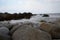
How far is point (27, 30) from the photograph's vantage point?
2137 mm

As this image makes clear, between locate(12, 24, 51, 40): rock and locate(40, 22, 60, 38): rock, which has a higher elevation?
locate(12, 24, 51, 40): rock

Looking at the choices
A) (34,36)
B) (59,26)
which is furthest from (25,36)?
(59,26)

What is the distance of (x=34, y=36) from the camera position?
1.99m

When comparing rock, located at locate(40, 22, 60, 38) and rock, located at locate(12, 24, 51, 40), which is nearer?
rock, located at locate(12, 24, 51, 40)

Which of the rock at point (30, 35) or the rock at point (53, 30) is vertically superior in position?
the rock at point (30, 35)

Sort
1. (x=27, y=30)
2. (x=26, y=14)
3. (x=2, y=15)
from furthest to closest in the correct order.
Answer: (x=26, y=14) → (x=2, y=15) → (x=27, y=30)

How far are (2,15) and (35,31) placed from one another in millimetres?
4782

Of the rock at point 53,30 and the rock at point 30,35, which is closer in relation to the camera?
the rock at point 30,35

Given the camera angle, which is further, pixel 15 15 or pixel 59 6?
pixel 15 15

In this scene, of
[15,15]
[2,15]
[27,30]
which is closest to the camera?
[27,30]

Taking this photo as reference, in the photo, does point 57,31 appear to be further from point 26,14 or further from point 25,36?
point 26,14

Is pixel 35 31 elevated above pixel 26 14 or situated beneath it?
elevated above

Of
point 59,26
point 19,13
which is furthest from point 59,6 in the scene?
point 59,26

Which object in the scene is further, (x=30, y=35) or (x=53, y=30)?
(x=53, y=30)
